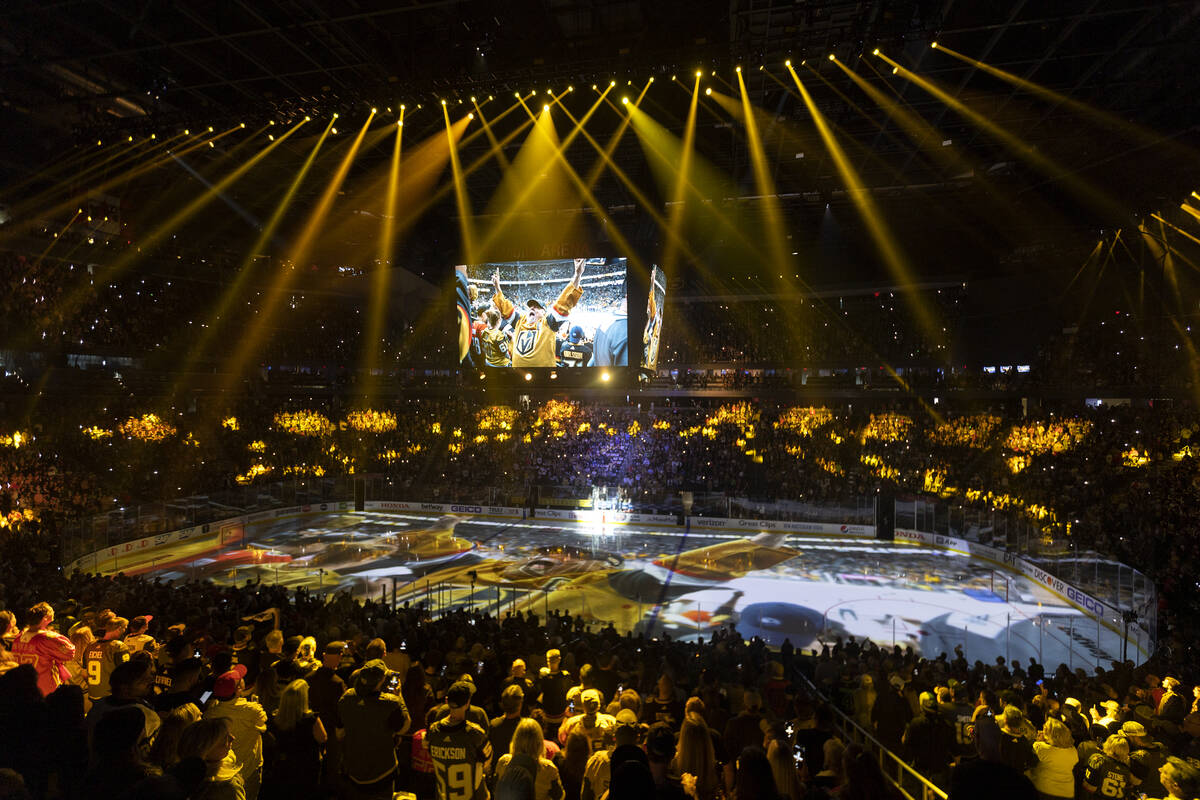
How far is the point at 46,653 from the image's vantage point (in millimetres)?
5645

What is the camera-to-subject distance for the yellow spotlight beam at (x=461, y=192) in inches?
672

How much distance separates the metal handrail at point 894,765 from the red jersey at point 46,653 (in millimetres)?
7003

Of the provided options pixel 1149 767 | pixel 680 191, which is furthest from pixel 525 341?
pixel 1149 767

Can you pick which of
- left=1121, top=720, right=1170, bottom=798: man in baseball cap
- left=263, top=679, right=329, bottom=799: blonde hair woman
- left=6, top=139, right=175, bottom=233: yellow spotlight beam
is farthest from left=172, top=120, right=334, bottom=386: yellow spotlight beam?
left=1121, top=720, right=1170, bottom=798: man in baseball cap

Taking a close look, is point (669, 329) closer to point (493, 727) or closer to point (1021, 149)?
point (1021, 149)

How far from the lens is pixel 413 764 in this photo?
15.4 feet

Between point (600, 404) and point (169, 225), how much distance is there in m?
24.2

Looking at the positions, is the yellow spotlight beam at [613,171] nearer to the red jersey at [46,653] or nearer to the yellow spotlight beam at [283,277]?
the yellow spotlight beam at [283,277]

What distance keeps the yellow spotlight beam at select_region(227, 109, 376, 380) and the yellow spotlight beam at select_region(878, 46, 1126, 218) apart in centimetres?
1754

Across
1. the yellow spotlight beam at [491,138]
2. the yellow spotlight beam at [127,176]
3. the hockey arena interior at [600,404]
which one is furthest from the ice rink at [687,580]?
the yellow spotlight beam at [127,176]

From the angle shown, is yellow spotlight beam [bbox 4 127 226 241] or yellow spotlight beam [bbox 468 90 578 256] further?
yellow spotlight beam [bbox 468 90 578 256]

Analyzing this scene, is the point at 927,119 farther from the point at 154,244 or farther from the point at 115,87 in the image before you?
the point at 154,244

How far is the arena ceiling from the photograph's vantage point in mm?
11078

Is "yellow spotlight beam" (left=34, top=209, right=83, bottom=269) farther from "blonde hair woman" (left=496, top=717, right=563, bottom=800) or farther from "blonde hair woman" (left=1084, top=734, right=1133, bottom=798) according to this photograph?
"blonde hair woman" (left=1084, top=734, right=1133, bottom=798)
